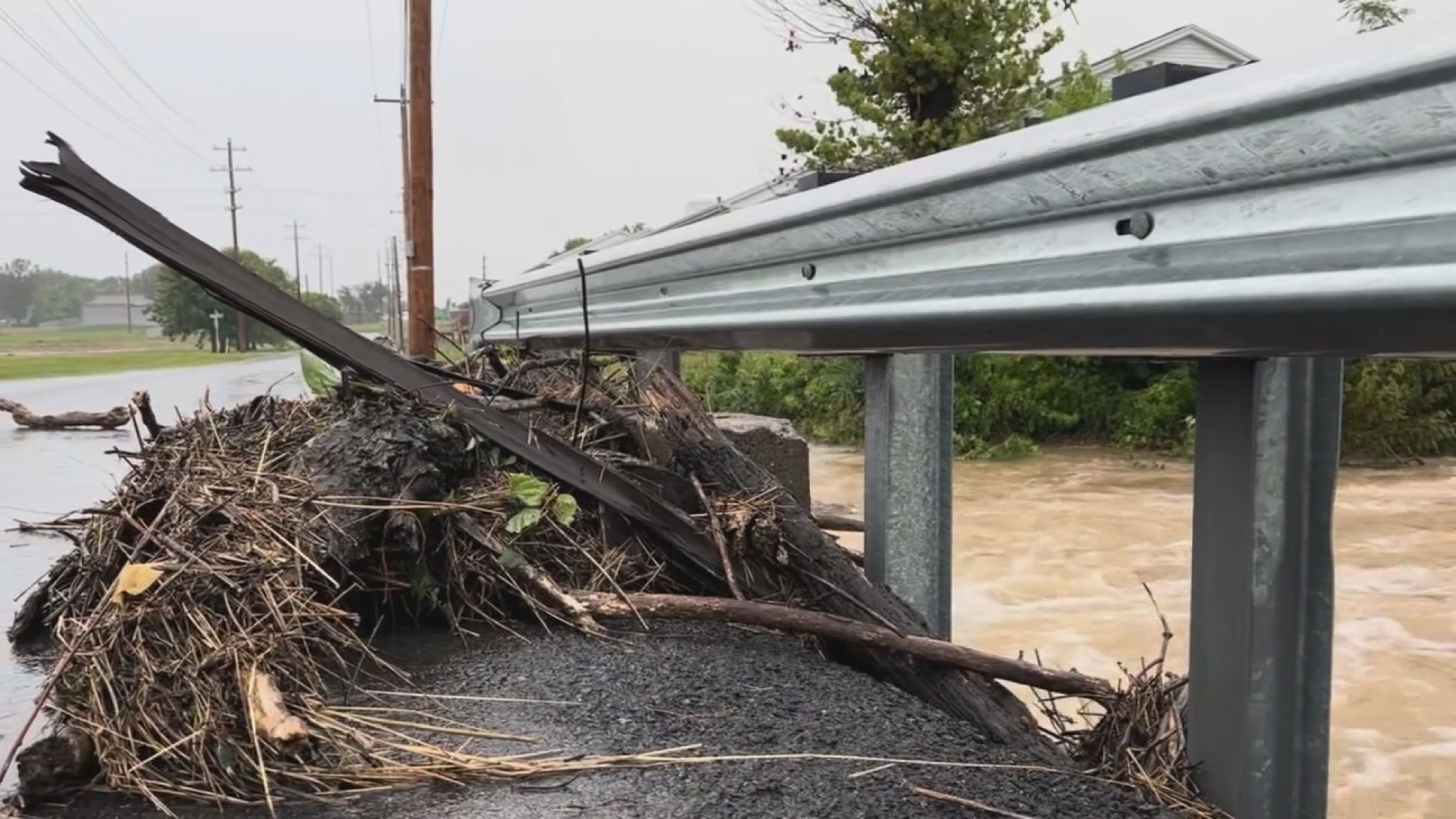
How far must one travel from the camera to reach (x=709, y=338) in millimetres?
2588

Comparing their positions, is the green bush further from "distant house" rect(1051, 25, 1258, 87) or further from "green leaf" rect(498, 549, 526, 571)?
"green leaf" rect(498, 549, 526, 571)

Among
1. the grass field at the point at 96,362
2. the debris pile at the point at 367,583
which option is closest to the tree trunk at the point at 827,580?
the debris pile at the point at 367,583

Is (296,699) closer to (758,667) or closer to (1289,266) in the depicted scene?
(758,667)

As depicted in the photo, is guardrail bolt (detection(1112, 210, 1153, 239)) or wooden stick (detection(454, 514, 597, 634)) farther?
wooden stick (detection(454, 514, 597, 634))

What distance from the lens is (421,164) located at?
13.3 metres

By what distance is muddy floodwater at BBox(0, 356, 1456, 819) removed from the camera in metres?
4.98

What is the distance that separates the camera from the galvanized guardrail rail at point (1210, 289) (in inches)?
A: 36.4

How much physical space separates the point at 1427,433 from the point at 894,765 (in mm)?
16105

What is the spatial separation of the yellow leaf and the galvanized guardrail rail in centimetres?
121

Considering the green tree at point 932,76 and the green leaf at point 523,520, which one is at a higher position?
the green tree at point 932,76

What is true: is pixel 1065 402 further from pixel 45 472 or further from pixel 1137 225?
pixel 1137 225

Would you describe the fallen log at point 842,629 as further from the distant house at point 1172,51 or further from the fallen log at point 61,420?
the distant house at point 1172,51

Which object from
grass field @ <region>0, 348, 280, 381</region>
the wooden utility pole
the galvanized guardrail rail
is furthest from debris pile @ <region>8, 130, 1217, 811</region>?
grass field @ <region>0, 348, 280, 381</region>

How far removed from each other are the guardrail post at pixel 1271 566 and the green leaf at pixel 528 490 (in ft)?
5.53
